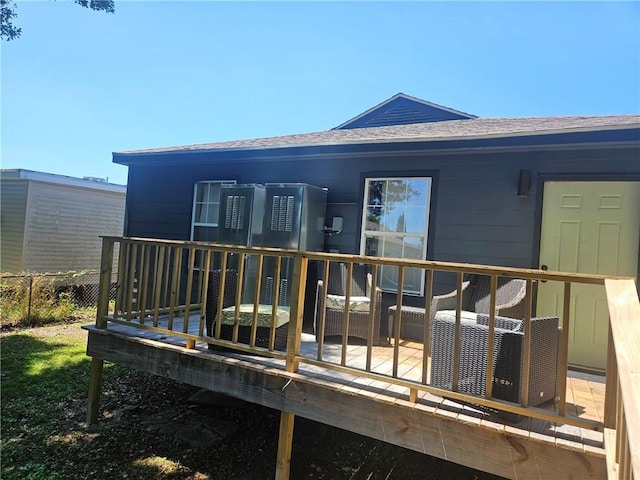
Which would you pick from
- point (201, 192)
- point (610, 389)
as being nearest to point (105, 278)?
point (201, 192)

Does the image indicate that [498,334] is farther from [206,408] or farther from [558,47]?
[558,47]

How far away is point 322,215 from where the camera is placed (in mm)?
5262

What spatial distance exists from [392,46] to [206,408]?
24.6 ft

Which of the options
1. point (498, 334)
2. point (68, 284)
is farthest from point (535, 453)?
point (68, 284)

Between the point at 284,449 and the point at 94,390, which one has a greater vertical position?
the point at 284,449

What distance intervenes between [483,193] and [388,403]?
291 cm

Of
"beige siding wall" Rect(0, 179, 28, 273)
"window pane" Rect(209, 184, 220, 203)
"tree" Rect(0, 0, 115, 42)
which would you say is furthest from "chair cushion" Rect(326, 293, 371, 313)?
"beige siding wall" Rect(0, 179, 28, 273)

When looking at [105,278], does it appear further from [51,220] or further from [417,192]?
[51,220]

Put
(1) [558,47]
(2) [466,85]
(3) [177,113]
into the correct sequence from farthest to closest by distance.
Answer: (3) [177,113] < (2) [466,85] < (1) [558,47]

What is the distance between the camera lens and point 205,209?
6336 mm

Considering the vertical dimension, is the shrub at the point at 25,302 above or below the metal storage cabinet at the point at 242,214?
below

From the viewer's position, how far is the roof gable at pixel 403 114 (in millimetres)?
8375

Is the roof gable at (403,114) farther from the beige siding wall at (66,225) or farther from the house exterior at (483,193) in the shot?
the beige siding wall at (66,225)

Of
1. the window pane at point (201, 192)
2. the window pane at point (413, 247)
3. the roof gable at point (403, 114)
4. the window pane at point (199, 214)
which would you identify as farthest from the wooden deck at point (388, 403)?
the roof gable at point (403, 114)
